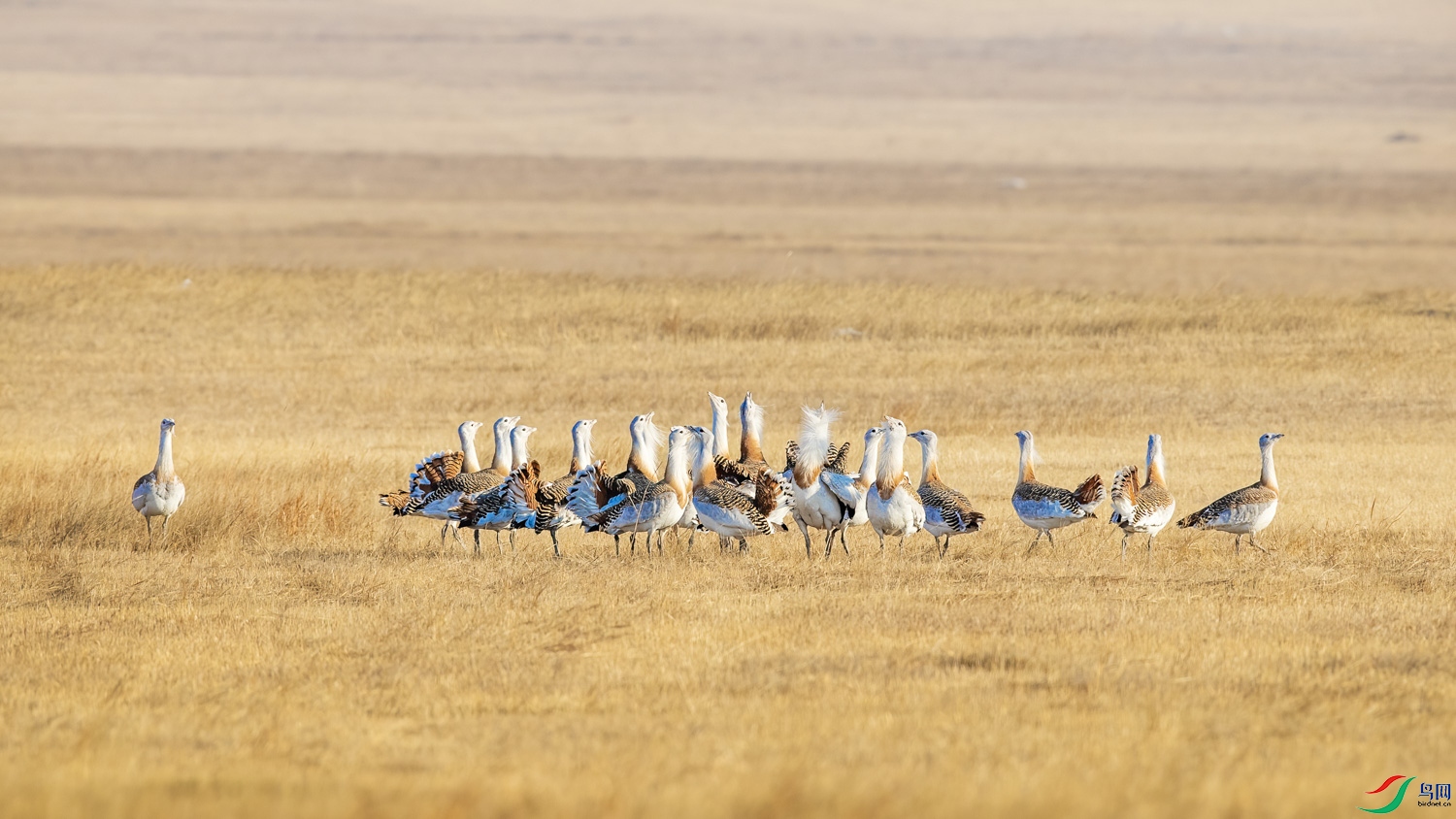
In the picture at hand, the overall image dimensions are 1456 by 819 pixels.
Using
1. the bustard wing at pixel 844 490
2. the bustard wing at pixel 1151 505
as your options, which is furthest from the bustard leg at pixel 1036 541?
the bustard wing at pixel 844 490

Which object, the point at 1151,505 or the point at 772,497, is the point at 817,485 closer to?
the point at 772,497

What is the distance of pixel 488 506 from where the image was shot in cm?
1470

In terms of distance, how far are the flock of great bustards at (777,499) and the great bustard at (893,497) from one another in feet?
0.03

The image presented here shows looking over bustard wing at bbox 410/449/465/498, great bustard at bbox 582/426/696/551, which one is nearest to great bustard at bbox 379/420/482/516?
bustard wing at bbox 410/449/465/498

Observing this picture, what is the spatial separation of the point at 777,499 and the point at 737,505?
0.47 metres

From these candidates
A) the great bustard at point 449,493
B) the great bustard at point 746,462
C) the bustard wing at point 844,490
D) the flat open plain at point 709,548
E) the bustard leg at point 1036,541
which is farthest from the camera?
the great bustard at point 746,462

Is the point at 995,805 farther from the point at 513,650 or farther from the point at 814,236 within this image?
the point at 814,236

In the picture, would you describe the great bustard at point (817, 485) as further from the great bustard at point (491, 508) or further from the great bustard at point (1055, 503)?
the great bustard at point (491, 508)

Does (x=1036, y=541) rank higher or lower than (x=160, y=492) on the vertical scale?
lower

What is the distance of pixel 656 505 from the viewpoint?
14.3 meters

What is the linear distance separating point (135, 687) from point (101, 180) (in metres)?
88.8

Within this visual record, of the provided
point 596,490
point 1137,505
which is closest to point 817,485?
point 596,490

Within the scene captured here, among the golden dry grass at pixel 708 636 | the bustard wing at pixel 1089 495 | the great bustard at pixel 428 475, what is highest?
the great bustard at pixel 428 475

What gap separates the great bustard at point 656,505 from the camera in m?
14.3
